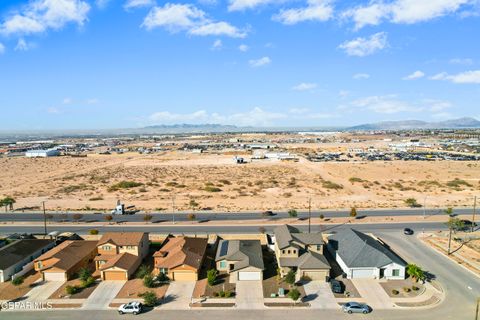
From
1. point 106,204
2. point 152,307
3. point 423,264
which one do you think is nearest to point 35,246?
point 152,307

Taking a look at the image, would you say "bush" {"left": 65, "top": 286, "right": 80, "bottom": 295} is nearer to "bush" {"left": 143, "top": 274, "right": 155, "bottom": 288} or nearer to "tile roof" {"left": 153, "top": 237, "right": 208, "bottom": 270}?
"bush" {"left": 143, "top": 274, "right": 155, "bottom": 288}

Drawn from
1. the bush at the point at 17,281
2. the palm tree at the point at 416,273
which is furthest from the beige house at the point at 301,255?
the bush at the point at 17,281

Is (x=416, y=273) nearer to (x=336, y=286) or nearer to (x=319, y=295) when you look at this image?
(x=336, y=286)

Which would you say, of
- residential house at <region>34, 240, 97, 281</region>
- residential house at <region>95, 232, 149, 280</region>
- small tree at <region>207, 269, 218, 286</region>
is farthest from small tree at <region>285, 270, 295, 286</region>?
residential house at <region>34, 240, 97, 281</region>

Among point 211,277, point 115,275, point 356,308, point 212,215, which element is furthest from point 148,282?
point 212,215

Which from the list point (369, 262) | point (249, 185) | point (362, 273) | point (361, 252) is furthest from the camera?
point (249, 185)

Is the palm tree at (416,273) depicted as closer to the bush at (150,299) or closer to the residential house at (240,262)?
the residential house at (240,262)
